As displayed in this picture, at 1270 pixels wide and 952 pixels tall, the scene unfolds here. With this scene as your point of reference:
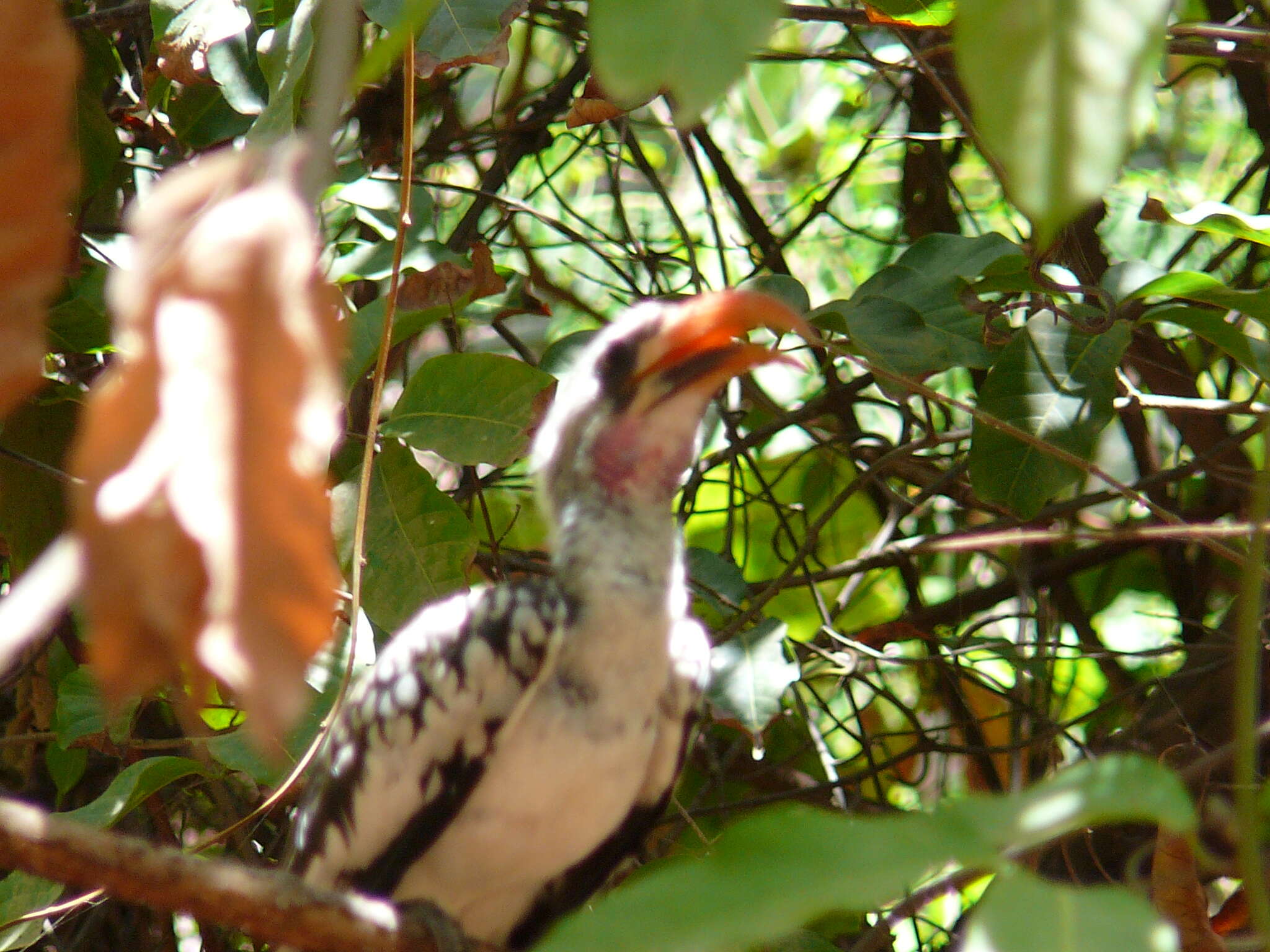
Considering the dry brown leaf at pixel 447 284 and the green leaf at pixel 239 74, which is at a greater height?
the green leaf at pixel 239 74

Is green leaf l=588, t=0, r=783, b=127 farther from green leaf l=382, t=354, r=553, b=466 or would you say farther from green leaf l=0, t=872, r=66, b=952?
green leaf l=0, t=872, r=66, b=952

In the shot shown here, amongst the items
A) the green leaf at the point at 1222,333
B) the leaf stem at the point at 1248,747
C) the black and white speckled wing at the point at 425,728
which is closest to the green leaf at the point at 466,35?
the black and white speckled wing at the point at 425,728

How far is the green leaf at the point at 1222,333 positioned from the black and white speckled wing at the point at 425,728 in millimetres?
890

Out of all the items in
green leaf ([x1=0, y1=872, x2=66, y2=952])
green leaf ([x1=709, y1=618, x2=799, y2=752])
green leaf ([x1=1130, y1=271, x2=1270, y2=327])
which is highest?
green leaf ([x1=1130, y1=271, x2=1270, y2=327])

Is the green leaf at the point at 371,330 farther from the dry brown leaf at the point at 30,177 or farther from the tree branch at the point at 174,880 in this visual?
the dry brown leaf at the point at 30,177

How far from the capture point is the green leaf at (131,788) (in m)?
1.66

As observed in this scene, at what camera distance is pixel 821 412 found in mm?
2555

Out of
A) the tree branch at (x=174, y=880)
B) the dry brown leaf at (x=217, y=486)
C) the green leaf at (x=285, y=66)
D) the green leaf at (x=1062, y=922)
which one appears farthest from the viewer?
the green leaf at (x=285, y=66)

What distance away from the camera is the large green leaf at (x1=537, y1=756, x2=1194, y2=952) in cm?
54

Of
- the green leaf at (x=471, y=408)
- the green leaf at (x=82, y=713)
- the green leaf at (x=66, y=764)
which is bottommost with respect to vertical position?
the green leaf at (x=66, y=764)

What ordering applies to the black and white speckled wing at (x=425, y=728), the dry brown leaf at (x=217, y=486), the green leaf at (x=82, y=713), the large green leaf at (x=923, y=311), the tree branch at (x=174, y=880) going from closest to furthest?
the dry brown leaf at (x=217, y=486)
the tree branch at (x=174, y=880)
the black and white speckled wing at (x=425, y=728)
the large green leaf at (x=923, y=311)
the green leaf at (x=82, y=713)

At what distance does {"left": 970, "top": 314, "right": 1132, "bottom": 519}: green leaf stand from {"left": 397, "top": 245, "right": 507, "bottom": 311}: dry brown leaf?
0.79 meters

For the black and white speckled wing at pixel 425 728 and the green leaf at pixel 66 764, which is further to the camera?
the green leaf at pixel 66 764

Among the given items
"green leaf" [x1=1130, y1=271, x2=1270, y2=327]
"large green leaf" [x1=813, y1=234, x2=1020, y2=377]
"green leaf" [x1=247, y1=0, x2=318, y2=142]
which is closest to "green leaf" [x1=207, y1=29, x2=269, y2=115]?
"green leaf" [x1=247, y1=0, x2=318, y2=142]
